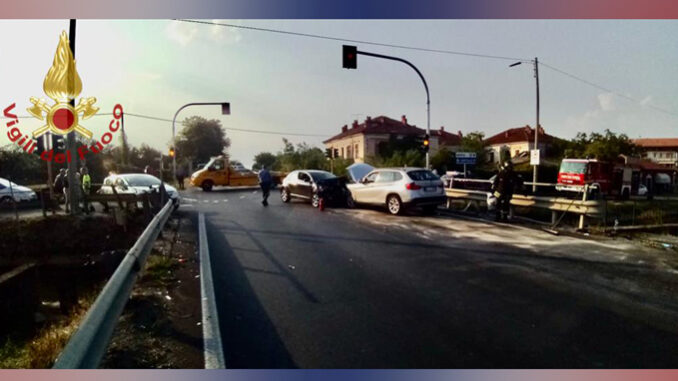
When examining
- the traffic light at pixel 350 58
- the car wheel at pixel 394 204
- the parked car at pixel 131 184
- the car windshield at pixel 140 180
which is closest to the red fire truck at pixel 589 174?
the car wheel at pixel 394 204

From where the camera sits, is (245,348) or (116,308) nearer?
(116,308)

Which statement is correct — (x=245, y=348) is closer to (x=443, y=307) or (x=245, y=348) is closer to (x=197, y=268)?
(x=443, y=307)

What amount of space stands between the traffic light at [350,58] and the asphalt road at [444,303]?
Answer: 895 centimetres

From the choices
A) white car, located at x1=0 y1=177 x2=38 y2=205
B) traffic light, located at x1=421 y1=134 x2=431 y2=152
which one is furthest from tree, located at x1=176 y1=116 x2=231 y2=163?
traffic light, located at x1=421 y1=134 x2=431 y2=152

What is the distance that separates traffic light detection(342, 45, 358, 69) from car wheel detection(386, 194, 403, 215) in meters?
5.53

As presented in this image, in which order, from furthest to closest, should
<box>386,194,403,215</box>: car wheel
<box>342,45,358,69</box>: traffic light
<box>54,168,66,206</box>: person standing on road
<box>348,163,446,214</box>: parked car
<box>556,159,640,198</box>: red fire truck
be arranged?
1. <box>556,159,640,198</box>: red fire truck
2. <box>54,168,66,206</box>: person standing on road
3. <box>342,45,358,69</box>: traffic light
4. <box>386,194,403,215</box>: car wheel
5. <box>348,163,446,214</box>: parked car

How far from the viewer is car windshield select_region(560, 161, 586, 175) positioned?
2719cm

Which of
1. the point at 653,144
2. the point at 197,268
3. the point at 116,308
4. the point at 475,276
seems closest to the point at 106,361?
the point at 116,308

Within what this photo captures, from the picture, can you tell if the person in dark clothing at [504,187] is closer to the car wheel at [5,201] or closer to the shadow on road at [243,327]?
the shadow on road at [243,327]

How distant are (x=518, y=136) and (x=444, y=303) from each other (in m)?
62.1

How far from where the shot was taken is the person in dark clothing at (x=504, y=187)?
39.2 ft

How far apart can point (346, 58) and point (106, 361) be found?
14326 mm

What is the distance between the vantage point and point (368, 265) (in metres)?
6.73

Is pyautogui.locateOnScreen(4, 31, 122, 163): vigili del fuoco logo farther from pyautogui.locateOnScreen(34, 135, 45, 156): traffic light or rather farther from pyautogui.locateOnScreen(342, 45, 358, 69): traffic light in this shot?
pyautogui.locateOnScreen(342, 45, 358, 69): traffic light
